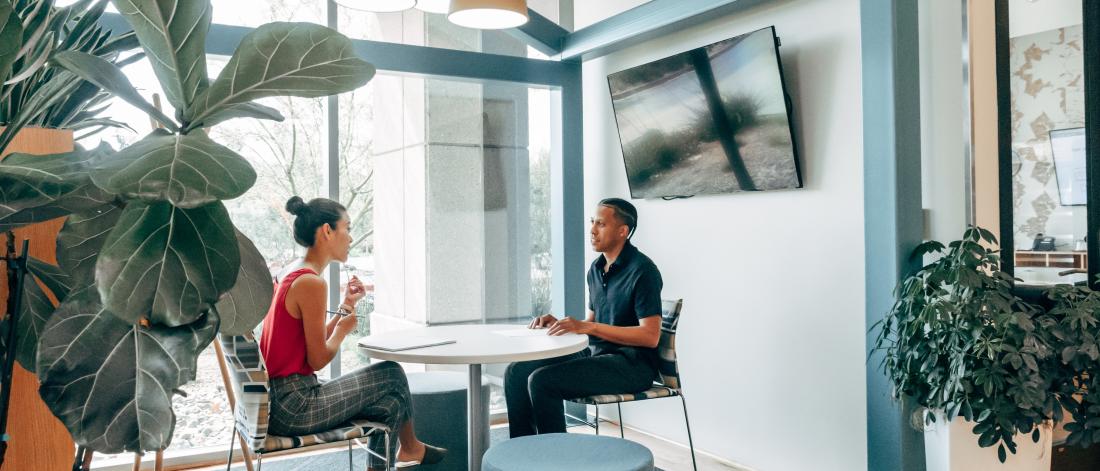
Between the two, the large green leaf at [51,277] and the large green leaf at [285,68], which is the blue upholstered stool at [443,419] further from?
the large green leaf at [285,68]

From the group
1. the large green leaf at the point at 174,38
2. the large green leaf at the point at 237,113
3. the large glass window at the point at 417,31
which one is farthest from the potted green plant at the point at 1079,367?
the large glass window at the point at 417,31

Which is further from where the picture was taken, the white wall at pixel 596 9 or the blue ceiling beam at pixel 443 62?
the white wall at pixel 596 9

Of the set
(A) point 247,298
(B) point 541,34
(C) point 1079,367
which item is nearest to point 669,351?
(C) point 1079,367

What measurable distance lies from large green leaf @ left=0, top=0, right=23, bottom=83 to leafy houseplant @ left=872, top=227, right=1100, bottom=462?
2714mm

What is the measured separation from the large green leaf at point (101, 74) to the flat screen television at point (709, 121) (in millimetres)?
3159

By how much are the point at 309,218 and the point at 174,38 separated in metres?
2.49

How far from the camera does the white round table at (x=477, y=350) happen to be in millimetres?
2758

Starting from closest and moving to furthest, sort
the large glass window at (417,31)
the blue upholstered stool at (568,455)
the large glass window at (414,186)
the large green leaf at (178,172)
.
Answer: the large green leaf at (178,172) → the blue upholstered stool at (568,455) → the large glass window at (414,186) → the large glass window at (417,31)

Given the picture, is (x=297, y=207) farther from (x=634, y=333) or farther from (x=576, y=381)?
(x=634, y=333)

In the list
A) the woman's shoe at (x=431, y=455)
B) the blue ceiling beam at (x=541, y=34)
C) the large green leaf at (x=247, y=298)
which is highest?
the blue ceiling beam at (x=541, y=34)

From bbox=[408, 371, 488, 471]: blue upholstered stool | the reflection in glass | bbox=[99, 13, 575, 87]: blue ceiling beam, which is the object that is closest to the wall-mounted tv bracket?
bbox=[408, 371, 488, 471]: blue upholstered stool

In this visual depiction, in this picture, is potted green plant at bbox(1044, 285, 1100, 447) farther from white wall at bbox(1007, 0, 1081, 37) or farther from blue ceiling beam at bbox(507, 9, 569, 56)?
blue ceiling beam at bbox(507, 9, 569, 56)

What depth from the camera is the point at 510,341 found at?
3.08 m

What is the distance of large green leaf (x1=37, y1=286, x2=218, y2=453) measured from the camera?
24.3 inches
